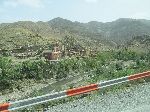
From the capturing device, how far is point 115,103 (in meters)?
13.3

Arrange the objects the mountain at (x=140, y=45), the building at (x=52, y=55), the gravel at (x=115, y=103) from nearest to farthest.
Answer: the gravel at (x=115, y=103)
the building at (x=52, y=55)
the mountain at (x=140, y=45)

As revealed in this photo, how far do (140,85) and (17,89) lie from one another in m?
38.2

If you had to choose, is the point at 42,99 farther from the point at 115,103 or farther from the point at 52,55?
the point at 52,55

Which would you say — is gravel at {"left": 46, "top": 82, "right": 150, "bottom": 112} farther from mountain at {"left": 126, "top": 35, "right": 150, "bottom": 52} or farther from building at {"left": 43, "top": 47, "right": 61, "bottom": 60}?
mountain at {"left": 126, "top": 35, "right": 150, "bottom": 52}

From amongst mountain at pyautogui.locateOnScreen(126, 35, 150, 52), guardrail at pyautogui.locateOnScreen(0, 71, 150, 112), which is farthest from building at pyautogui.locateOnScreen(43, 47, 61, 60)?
guardrail at pyautogui.locateOnScreen(0, 71, 150, 112)

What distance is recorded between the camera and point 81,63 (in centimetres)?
7775

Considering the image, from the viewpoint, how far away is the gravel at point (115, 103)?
12.2 m

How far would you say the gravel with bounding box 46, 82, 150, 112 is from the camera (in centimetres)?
1222

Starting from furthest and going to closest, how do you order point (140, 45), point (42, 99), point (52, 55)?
point (140, 45), point (52, 55), point (42, 99)

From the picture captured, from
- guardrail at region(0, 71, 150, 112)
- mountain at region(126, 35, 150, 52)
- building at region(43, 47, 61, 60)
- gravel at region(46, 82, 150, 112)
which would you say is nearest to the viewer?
guardrail at region(0, 71, 150, 112)

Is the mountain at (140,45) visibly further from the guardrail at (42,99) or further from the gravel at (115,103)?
the guardrail at (42,99)

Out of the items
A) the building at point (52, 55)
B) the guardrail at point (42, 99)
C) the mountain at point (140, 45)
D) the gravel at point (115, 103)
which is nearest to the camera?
the guardrail at point (42, 99)

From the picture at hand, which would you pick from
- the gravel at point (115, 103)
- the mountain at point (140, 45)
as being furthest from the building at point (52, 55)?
the gravel at point (115, 103)

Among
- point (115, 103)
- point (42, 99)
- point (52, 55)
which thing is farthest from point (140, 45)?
point (42, 99)
